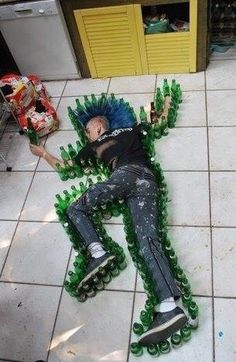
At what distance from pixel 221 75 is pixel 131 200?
45.5 inches

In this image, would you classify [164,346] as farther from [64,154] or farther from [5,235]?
[64,154]

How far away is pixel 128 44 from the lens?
221 cm

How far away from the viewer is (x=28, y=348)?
58.9 inches

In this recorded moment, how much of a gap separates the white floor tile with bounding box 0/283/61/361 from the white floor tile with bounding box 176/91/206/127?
3.95ft

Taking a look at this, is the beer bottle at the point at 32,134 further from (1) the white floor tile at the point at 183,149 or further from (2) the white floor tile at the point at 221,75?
(2) the white floor tile at the point at 221,75

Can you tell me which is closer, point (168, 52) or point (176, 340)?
point (176, 340)

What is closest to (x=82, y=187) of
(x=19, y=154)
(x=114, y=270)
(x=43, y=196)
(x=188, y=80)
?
(x=43, y=196)

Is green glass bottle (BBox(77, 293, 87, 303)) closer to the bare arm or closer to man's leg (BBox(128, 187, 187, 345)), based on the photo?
man's leg (BBox(128, 187, 187, 345))

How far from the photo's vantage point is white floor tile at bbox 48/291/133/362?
1446 millimetres

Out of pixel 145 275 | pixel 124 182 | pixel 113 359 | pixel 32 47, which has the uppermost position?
pixel 32 47

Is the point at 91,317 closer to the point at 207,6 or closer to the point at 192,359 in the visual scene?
the point at 192,359

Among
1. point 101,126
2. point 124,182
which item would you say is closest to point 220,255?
point 124,182

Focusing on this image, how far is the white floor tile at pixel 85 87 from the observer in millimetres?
2428

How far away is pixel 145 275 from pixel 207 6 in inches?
60.4
